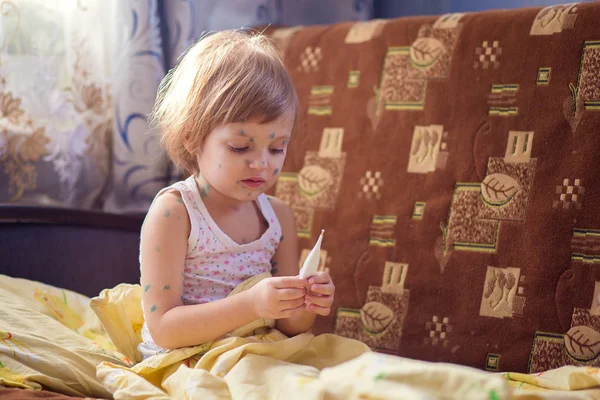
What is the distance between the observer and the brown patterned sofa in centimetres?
132

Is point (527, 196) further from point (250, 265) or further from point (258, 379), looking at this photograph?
point (258, 379)

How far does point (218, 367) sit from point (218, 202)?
1.11 ft

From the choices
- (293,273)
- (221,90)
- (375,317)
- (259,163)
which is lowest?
(375,317)

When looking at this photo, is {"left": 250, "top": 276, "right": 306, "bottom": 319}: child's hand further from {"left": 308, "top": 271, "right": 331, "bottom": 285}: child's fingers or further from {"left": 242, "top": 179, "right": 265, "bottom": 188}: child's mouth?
{"left": 242, "top": 179, "right": 265, "bottom": 188}: child's mouth

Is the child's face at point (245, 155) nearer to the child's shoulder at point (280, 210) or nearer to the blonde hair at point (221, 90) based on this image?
the blonde hair at point (221, 90)

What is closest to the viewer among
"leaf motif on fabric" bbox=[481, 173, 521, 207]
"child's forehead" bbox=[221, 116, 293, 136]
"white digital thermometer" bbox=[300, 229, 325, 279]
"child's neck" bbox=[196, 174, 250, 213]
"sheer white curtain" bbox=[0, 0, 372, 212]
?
"white digital thermometer" bbox=[300, 229, 325, 279]

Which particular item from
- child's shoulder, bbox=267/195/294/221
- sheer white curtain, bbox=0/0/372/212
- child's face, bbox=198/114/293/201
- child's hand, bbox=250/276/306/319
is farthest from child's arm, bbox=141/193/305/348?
sheer white curtain, bbox=0/0/372/212

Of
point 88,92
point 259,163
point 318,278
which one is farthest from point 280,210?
point 88,92

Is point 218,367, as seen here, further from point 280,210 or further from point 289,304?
point 280,210

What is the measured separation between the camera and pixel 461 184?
1449 mm

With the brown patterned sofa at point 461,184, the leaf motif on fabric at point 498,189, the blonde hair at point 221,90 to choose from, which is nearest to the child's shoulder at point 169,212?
the blonde hair at point 221,90

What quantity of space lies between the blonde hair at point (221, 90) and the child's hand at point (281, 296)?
289mm

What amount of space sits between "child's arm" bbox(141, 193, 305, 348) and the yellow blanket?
0.03 meters

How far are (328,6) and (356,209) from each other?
0.90m
